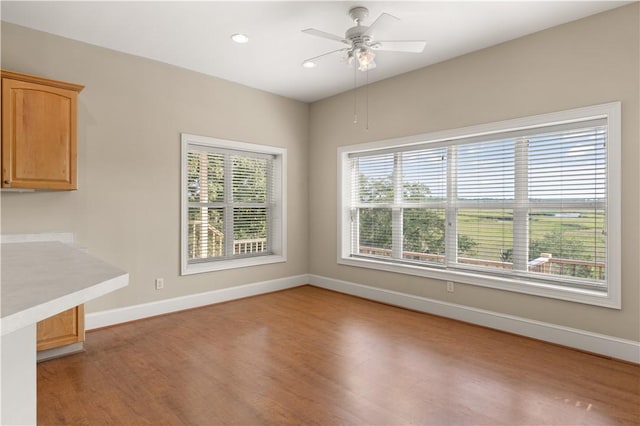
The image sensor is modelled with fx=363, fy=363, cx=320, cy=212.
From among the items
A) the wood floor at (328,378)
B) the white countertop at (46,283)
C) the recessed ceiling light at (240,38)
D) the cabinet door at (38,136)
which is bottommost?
the wood floor at (328,378)

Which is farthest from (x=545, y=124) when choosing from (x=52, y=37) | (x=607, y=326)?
(x=52, y=37)

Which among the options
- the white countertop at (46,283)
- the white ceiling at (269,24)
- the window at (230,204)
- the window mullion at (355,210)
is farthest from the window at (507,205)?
the white countertop at (46,283)

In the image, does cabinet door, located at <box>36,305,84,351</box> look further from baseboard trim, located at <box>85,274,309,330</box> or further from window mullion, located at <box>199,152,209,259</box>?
window mullion, located at <box>199,152,209,259</box>

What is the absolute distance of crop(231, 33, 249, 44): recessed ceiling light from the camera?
3502mm

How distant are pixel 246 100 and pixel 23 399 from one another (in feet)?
14.9

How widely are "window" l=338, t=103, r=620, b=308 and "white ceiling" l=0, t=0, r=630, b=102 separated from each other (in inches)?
34.3

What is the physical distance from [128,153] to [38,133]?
917 millimetres

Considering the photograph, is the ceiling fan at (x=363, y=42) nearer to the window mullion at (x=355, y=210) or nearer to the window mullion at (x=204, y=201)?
the window mullion at (x=355, y=210)

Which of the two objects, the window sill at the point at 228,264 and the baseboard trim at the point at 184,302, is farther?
the window sill at the point at 228,264

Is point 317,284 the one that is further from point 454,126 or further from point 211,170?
point 454,126

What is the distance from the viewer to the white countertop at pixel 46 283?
0.71 meters

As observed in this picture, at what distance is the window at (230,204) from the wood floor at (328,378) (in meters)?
1.17

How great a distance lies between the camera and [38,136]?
121 inches

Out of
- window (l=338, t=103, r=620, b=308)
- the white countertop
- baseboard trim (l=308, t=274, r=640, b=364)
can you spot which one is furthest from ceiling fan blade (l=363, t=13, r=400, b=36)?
baseboard trim (l=308, t=274, r=640, b=364)
